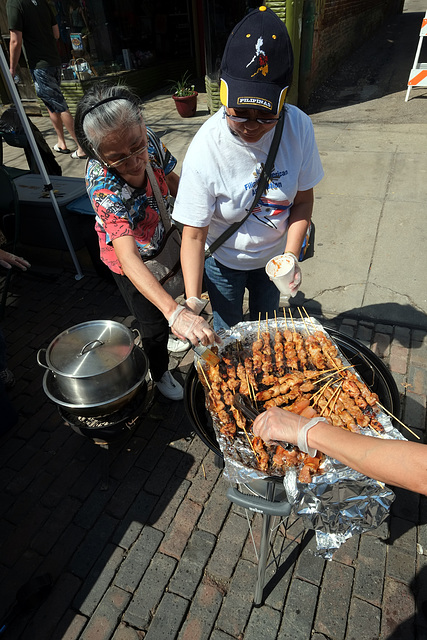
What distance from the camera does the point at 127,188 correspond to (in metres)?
2.39

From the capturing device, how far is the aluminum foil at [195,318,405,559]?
1700 millimetres

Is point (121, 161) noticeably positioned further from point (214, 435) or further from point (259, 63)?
point (214, 435)

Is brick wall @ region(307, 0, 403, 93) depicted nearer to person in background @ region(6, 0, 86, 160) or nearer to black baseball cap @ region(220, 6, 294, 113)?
person in background @ region(6, 0, 86, 160)

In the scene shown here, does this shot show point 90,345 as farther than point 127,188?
Yes

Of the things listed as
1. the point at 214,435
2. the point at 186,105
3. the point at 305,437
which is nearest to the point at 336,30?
the point at 186,105

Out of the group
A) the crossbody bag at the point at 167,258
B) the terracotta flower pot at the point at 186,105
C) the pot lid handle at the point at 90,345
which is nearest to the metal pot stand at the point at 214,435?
the pot lid handle at the point at 90,345

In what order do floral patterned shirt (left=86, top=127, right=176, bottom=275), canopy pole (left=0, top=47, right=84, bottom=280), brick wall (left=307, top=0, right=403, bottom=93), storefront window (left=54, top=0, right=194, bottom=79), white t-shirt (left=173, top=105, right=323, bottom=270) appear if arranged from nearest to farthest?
white t-shirt (left=173, top=105, right=323, bottom=270) < floral patterned shirt (left=86, top=127, right=176, bottom=275) < canopy pole (left=0, top=47, right=84, bottom=280) < brick wall (left=307, top=0, right=403, bottom=93) < storefront window (left=54, top=0, right=194, bottom=79)

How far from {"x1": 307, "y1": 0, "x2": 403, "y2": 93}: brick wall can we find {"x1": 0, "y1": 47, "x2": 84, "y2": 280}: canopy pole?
7.57 metres

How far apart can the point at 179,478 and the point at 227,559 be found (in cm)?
69

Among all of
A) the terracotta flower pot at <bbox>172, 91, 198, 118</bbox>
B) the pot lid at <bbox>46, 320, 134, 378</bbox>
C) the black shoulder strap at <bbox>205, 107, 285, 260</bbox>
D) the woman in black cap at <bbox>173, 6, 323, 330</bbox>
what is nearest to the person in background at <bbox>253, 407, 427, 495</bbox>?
the woman in black cap at <bbox>173, 6, 323, 330</bbox>

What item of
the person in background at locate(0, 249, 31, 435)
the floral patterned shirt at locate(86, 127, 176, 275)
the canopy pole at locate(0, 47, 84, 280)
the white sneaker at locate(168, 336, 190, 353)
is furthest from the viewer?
the white sneaker at locate(168, 336, 190, 353)

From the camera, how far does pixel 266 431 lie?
1.72 metres

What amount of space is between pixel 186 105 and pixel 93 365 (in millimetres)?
9142

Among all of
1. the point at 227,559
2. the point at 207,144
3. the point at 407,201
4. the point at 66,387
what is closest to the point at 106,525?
the point at 227,559
